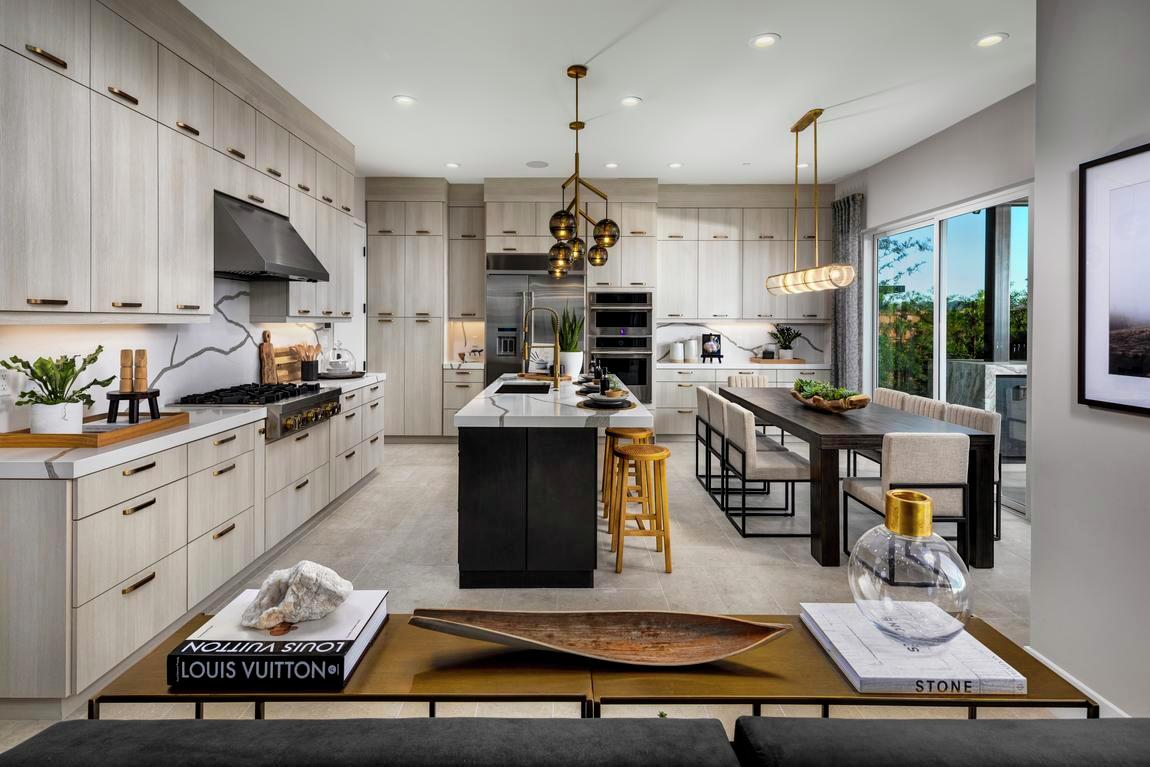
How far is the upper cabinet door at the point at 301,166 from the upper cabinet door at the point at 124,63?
4.79ft

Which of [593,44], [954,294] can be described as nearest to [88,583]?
[593,44]

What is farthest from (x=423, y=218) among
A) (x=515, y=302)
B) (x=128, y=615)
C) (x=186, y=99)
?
(x=128, y=615)

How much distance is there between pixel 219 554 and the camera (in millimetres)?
3031

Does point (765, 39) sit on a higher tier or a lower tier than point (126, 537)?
higher

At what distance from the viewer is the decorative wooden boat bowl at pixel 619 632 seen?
1.06 m

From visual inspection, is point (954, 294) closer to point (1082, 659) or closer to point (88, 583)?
point (1082, 659)

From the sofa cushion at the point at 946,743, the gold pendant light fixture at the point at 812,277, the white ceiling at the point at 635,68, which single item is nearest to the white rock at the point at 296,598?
the sofa cushion at the point at 946,743

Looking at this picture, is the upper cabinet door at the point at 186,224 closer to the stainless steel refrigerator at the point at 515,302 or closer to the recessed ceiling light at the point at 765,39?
the recessed ceiling light at the point at 765,39

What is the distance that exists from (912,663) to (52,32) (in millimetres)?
3364

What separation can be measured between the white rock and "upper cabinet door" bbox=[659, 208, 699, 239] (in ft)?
22.4

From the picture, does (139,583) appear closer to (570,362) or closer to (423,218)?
(570,362)

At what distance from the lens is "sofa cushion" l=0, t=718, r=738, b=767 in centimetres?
74

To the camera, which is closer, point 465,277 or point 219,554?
point 219,554

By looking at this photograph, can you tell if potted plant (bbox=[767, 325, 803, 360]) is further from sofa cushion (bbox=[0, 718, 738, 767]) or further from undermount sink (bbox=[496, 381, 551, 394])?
sofa cushion (bbox=[0, 718, 738, 767])
